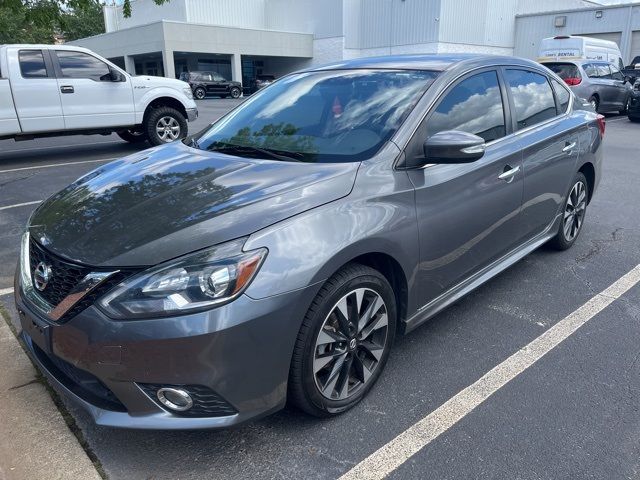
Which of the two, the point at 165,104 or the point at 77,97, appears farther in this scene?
the point at 165,104

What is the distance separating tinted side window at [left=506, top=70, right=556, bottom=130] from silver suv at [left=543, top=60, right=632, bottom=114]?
11.4 meters

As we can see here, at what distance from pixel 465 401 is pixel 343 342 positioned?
2.46ft

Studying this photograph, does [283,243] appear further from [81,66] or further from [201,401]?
[81,66]

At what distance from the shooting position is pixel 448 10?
3428 centimetres

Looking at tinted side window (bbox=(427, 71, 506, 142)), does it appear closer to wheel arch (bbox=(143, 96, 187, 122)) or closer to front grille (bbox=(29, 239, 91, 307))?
front grille (bbox=(29, 239, 91, 307))

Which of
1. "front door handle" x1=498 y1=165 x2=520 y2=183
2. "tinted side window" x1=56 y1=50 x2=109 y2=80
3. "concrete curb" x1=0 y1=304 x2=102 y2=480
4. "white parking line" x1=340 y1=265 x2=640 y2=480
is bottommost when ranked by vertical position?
"white parking line" x1=340 y1=265 x2=640 y2=480

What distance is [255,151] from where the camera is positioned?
3.11 meters

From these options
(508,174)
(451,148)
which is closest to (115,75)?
(508,174)

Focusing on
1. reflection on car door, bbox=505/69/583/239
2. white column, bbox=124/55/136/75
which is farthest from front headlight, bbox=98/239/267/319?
white column, bbox=124/55/136/75

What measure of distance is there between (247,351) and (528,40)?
40706 mm

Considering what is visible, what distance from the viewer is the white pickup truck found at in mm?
8977

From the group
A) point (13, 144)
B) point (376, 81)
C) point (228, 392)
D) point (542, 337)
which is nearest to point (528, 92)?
point (376, 81)

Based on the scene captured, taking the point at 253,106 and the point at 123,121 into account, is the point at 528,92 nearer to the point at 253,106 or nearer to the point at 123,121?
the point at 253,106

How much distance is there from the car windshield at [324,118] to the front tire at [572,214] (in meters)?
2.12
